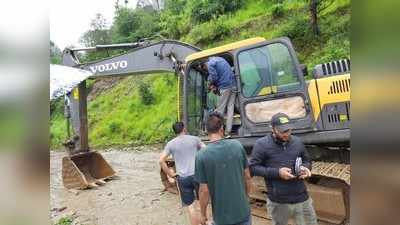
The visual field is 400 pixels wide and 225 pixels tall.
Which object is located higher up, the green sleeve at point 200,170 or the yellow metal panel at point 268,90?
the yellow metal panel at point 268,90

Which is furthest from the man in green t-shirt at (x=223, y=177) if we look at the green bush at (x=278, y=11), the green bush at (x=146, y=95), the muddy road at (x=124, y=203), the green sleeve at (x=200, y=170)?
the green bush at (x=146, y=95)

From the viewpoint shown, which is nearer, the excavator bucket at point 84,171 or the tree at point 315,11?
the excavator bucket at point 84,171

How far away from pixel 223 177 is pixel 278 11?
1058cm

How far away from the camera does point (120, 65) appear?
7457mm

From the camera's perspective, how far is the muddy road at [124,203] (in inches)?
220

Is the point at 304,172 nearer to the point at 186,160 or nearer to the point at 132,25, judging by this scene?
the point at 186,160

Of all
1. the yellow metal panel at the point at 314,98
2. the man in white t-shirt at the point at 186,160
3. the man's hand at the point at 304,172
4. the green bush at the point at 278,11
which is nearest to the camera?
the man's hand at the point at 304,172

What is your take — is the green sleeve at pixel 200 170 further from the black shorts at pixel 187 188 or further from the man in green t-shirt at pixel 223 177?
the black shorts at pixel 187 188

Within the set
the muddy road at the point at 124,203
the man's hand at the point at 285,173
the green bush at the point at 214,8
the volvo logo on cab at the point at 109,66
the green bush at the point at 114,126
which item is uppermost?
the green bush at the point at 214,8

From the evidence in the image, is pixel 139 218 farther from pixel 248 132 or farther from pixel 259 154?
pixel 259 154

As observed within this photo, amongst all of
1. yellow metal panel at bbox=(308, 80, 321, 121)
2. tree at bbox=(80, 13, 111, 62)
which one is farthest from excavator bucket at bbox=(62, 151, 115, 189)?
tree at bbox=(80, 13, 111, 62)

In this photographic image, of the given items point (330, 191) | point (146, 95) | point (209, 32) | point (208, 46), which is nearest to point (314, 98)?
point (330, 191)

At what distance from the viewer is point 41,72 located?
2.83ft

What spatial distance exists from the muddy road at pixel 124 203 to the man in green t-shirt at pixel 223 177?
223 cm
